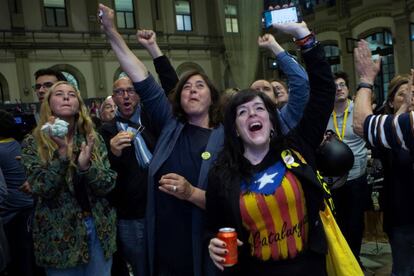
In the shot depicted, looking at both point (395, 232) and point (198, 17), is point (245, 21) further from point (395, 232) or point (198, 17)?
point (395, 232)

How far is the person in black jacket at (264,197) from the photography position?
1808 mm

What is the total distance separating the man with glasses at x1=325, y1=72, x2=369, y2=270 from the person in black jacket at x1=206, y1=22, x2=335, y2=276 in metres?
1.92

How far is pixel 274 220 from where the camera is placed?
5.92ft

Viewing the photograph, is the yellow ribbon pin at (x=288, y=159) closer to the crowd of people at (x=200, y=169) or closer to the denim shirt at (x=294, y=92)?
the crowd of people at (x=200, y=169)

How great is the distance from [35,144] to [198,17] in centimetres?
2096

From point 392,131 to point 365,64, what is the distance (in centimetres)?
Answer: 42

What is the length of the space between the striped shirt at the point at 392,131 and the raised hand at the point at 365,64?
263mm

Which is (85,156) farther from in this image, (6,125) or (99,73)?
(99,73)

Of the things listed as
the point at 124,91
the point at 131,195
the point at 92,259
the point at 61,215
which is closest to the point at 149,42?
the point at 124,91

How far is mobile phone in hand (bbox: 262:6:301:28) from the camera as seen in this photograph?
220cm

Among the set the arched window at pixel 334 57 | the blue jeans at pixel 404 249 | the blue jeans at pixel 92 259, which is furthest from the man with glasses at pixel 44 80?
the arched window at pixel 334 57

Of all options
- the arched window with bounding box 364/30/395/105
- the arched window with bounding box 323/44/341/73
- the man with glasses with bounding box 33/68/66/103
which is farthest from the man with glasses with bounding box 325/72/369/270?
the arched window with bounding box 323/44/341/73

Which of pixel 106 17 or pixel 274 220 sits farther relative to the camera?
pixel 106 17

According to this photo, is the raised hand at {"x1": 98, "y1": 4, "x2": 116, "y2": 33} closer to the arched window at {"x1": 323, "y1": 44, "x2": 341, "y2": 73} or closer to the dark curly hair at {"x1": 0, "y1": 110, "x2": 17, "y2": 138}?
the dark curly hair at {"x1": 0, "y1": 110, "x2": 17, "y2": 138}
